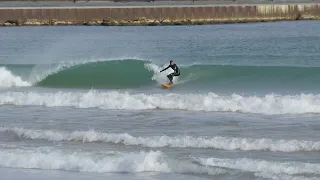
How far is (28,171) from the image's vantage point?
12.5 m

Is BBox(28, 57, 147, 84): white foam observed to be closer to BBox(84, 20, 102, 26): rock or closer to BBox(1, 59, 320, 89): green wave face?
BBox(1, 59, 320, 89): green wave face

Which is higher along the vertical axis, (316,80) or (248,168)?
(248,168)

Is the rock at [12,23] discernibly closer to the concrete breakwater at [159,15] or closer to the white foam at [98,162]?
the concrete breakwater at [159,15]

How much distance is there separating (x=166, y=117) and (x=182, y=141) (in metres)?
3.55

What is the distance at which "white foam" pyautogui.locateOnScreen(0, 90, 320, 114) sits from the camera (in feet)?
59.3

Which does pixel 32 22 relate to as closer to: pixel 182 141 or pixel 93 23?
pixel 93 23

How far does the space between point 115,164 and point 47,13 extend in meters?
55.4

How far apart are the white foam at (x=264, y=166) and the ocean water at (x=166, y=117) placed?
1 cm

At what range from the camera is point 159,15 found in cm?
6600

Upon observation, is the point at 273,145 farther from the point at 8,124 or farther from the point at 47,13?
the point at 47,13

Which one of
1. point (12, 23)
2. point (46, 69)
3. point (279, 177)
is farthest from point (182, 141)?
point (12, 23)

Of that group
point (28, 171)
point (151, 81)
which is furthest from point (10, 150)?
point (151, 81)

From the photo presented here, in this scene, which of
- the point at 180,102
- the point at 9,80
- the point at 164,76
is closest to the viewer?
the point at 180,102

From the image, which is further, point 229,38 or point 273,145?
point 229,38
